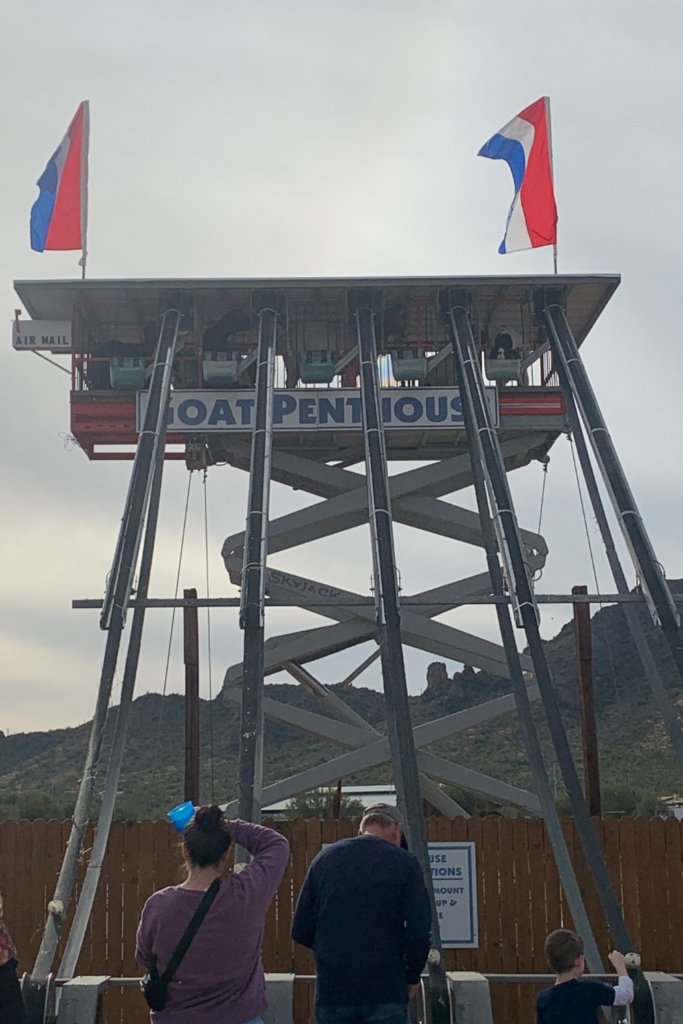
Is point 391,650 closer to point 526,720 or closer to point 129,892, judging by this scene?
point 526,720

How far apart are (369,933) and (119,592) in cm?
895

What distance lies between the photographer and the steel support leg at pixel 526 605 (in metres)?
11.5

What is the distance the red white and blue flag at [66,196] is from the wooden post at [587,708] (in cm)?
991

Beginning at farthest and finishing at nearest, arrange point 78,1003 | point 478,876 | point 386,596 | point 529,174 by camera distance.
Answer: point 529,174 → point 478,876 → point 386,596 → point 78,1003

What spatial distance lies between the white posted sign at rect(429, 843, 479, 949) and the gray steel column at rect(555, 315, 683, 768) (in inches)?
117

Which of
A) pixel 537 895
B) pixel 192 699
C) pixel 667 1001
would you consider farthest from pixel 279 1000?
pixel 192 699

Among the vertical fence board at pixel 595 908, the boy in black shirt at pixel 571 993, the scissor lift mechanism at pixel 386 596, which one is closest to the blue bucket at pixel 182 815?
the boy in black shirt at pixel 571 993

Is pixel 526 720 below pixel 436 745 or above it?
below

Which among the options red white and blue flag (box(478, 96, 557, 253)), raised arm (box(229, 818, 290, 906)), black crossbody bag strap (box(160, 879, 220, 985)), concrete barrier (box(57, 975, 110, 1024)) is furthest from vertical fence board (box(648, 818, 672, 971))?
black crossbody bag strap (box(160, 879, 220, 985))

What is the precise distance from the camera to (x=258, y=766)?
12000mm

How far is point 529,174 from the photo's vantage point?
1898 centimetres

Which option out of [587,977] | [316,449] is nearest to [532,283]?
[316,449]

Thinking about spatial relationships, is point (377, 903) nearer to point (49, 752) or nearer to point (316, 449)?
point (316, 449)

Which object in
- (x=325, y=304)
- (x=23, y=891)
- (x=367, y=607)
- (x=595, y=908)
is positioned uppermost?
(x=325, y=304)
